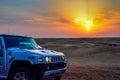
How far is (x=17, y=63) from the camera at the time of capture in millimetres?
10734

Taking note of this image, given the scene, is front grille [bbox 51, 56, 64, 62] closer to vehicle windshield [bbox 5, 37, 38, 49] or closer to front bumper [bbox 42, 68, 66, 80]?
front bumper [bbox 42, 68, 66, 80]

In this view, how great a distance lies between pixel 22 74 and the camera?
10.5 meters

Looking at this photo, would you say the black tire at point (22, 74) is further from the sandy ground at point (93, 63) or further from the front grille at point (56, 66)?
the sandy ground at point (93, 63)

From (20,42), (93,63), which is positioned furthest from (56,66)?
(93,63)

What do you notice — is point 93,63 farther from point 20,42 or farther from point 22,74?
point 22,74

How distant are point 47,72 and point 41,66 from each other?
31cm

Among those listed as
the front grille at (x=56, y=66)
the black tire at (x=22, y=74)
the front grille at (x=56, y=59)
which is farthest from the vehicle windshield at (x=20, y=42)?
the front grille at (x=56, y=66)

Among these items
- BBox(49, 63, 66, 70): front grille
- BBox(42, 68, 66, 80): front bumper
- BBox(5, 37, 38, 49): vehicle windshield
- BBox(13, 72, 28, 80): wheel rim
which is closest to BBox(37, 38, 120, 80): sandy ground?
BBox(49, 63, 66, 70): front grille

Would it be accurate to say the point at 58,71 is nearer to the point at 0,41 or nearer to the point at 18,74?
the point at 18,74

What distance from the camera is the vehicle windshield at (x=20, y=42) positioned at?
11297 mm

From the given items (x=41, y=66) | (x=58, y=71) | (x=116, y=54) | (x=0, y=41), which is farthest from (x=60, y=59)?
(x=116, y=54)

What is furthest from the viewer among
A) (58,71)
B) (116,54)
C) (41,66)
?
(116,54)

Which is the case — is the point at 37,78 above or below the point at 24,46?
below

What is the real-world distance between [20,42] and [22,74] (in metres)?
1.61
